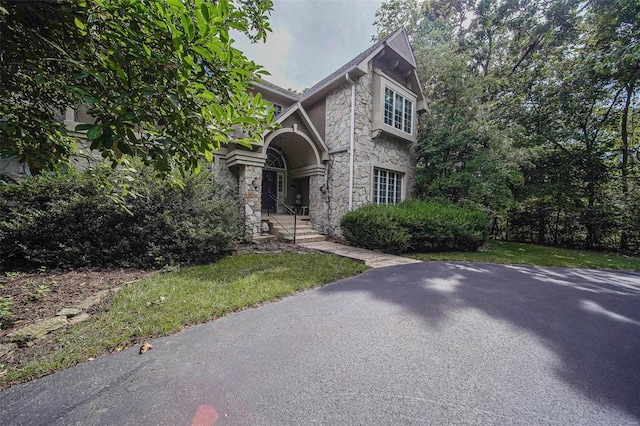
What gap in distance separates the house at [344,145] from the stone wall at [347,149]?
0.04m

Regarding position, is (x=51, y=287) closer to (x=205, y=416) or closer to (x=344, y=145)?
(x=205, y=416)

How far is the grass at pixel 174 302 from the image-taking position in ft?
7.29

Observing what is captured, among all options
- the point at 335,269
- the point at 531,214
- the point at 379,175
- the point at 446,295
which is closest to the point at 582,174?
the point at 531,214

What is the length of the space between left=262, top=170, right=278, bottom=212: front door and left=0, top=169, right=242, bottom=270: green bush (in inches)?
227

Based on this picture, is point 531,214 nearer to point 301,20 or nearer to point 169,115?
point 301,20

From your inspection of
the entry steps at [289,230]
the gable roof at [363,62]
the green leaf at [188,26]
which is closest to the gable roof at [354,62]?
the gable roof at [363,62]

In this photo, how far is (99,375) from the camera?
199 cm

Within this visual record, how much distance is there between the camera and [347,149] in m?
9.66

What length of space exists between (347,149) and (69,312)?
8756 mm

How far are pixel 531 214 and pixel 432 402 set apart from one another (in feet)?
47.0

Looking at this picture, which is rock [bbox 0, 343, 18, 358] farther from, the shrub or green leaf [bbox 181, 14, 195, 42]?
the shrub

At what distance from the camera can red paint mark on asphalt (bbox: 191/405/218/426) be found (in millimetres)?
1570

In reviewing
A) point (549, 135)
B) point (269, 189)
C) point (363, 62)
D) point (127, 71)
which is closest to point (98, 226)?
point (127, 71)

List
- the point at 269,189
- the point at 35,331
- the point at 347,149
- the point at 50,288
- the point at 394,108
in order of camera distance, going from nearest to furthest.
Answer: the point at 35,331 < the point at 50,288 < the point at 347,149 < the point at 394,108 < the point at 269,189
